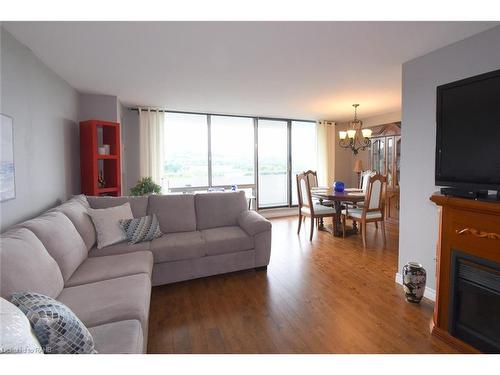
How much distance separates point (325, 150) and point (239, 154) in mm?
2073

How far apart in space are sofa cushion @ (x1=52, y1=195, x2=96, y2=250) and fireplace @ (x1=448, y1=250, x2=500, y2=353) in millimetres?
2897

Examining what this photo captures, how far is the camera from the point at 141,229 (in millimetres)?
2615

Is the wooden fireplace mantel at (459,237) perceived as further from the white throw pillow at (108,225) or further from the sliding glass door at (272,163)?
the sliding glass door at (272,163)

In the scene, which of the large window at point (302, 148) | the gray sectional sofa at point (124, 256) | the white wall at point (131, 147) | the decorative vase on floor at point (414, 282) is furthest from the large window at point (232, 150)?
the decorative vase on floor at point (414, 282)

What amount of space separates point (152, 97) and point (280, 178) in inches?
131

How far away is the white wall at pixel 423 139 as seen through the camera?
2072mm

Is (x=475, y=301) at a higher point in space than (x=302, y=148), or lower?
lower

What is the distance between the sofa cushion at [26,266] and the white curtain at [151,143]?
312 centimetres

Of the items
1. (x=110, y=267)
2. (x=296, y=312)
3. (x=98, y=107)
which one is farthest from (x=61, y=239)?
(x=98, y=107)

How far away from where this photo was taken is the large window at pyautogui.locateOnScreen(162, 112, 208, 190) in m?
5.07

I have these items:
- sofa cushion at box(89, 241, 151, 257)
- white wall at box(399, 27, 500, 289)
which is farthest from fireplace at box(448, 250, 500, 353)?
sofa cushion at box(89, 241, 151, 257)

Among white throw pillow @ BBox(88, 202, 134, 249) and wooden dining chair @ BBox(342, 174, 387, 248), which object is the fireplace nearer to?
wooden dining chair @ BBox(342, 174, 387, 248)

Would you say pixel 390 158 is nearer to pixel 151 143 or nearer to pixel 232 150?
pixel 232 150
